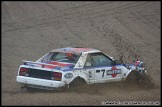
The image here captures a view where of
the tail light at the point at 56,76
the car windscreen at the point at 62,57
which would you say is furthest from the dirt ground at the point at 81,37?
the car windscreen at the point at 62,57

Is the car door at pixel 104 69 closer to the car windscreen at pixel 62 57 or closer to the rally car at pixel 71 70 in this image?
the rally car at pixel 71 70

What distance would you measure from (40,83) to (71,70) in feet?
2.91

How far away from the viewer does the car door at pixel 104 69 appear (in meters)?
14.8

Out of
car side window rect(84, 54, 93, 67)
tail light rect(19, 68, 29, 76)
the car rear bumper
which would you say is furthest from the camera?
car side window rect(84, 54, 93, 67)

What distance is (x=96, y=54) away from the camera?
1495cm

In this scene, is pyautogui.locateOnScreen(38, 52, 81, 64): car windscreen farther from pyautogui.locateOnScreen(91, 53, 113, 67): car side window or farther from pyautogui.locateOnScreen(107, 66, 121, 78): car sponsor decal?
pyautogui.locateOnScreen(107, 66, 121, 78): car sponsor decal

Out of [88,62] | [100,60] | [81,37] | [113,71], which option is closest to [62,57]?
[88,62]

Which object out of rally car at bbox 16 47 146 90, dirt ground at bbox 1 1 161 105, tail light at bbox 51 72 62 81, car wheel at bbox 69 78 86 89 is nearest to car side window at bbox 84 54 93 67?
rally car at bbox 16 47 146 90

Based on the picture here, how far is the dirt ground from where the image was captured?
45.6ft

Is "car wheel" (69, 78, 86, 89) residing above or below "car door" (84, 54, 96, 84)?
below

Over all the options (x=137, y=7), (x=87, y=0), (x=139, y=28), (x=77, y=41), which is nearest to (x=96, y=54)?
(x=77, y=41)

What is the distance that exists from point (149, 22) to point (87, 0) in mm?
6004

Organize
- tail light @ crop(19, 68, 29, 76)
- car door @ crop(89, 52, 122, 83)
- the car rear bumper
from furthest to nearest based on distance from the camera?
car door @ crop(89, 52, 122, 83)
tail light @ crop(19, 68, 29, 76)
the car rear bumper

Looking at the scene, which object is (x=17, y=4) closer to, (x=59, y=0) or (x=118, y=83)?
(x=59, y=0)
